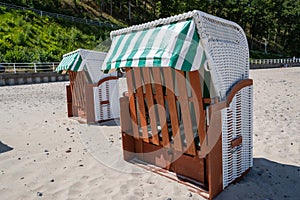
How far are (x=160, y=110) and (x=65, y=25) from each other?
31362 mm

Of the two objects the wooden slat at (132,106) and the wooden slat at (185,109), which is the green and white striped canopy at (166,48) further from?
the wooden slat at (132,106)

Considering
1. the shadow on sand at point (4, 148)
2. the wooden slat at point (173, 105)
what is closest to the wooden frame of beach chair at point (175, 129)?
the wooden slat at point (173, 105)

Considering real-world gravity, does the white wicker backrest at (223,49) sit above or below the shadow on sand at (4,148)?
above

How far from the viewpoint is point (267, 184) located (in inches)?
110

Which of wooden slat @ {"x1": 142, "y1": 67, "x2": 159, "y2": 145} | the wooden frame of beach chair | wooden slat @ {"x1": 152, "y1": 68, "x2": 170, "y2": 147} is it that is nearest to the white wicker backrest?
the wooden frame of beach chair

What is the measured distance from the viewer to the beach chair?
229cm

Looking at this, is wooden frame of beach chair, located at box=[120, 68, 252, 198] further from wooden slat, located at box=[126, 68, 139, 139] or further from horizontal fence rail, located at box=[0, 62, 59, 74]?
horizontal fence rail, located at box=[0, 62, 59, 74]

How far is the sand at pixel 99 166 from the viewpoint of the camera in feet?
8.84

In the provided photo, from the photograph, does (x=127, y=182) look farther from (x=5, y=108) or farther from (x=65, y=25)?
(x=65, y=25)

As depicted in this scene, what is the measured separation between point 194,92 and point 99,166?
71.4 inches

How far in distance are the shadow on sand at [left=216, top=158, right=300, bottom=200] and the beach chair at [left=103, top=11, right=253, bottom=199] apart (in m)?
0.11

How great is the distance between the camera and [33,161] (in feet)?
12.0

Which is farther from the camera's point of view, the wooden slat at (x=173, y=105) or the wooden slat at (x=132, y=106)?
the wooden slat at (x=132, y=106)

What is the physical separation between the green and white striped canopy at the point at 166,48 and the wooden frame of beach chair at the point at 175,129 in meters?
0.28
